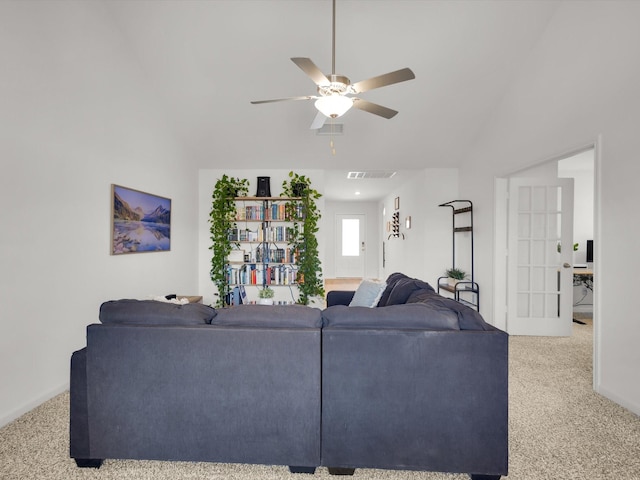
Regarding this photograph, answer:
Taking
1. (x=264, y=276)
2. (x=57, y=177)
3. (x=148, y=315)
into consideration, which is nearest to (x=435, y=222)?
(x=264, y=276)

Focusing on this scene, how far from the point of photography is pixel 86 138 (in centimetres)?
300

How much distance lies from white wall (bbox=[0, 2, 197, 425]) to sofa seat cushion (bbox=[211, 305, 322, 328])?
1678 mm

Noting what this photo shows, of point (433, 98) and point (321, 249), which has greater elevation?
point (433, 98)

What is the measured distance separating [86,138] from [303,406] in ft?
9.46

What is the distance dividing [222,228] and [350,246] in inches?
235

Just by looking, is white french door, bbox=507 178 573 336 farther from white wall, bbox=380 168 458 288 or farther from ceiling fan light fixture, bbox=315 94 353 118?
ceiling fan light fixture, bbox=315 94 353 118

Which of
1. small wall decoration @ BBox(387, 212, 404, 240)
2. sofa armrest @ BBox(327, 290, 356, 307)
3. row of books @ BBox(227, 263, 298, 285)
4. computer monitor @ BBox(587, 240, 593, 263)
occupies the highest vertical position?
small wall decoration @ BBox(387, 212, 404, 240)

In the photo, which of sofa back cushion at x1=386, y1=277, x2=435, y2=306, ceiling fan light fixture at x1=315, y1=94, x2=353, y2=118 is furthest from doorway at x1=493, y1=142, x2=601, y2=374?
ceiling fan light fixture at x1=315, y1=94, x2=353, y2=118

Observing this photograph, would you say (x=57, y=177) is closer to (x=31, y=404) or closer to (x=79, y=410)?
(x=31, y=404)

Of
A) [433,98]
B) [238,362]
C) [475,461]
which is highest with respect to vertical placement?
[433,98]

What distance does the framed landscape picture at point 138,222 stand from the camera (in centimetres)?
339

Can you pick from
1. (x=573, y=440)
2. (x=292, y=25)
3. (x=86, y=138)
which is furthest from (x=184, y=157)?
(x=573, y=440)

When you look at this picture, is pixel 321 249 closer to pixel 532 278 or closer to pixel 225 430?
pixel 532 278

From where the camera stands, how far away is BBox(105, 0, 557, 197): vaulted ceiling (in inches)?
129
